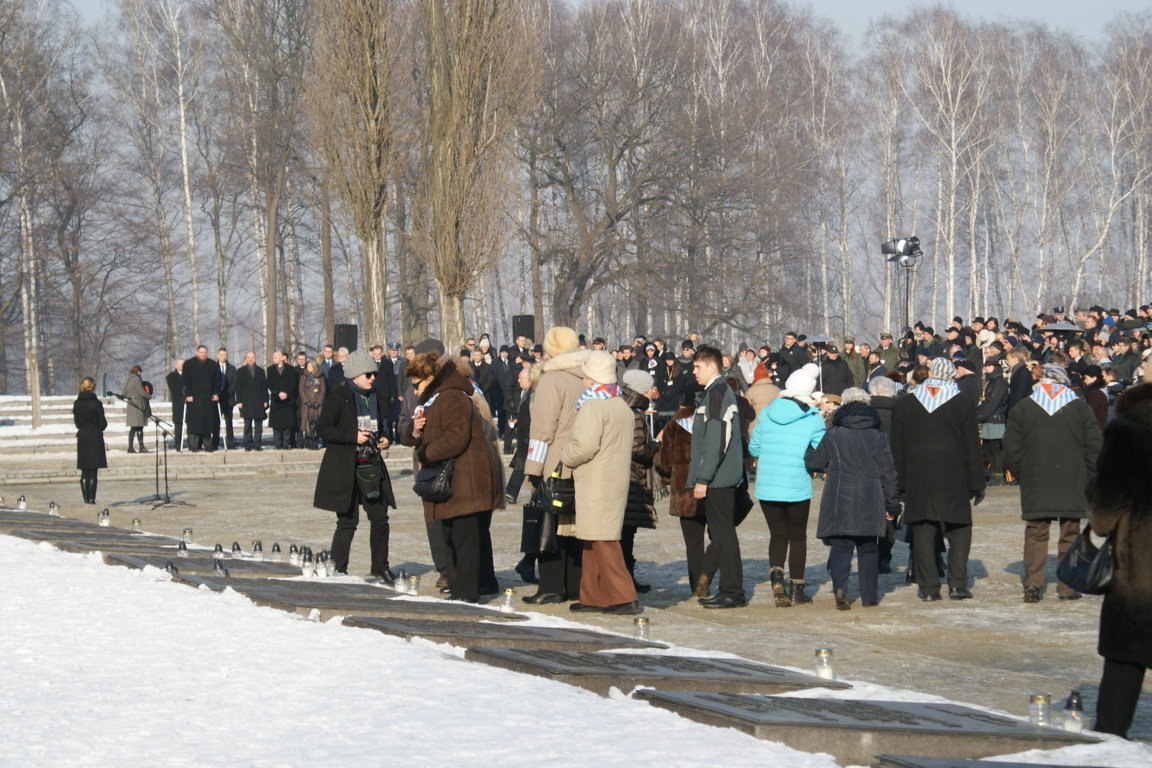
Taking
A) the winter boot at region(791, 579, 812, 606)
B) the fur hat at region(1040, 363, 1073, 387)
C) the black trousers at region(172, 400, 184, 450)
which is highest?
the fur hat at region(1040, 363, 1073, 387)

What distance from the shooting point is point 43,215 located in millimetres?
58531

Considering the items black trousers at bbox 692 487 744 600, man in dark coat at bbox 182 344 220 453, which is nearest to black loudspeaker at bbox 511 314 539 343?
man in dark coat at bbox 182 344 220 453

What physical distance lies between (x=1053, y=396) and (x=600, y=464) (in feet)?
11.9

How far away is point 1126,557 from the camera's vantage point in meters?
6.50

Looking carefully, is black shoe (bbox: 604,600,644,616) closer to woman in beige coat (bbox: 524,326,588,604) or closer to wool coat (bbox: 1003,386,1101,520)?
woman in beige coat (bbox: 524,326,588,604)

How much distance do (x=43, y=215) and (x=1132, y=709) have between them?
186ft

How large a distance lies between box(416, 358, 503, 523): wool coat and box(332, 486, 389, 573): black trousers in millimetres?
1104

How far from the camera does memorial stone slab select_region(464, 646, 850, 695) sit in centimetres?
628

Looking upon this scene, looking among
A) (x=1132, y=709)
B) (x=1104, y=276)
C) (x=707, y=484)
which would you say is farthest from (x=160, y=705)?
(x=1104, y=276)

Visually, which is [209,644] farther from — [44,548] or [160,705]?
[44,548]

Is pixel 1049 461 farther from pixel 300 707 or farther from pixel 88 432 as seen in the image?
pixel 88 432

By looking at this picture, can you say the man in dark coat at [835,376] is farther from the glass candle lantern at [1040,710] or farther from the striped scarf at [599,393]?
Result: the glass candle lantern at [1040,710]

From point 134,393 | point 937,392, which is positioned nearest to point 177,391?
point 134,393

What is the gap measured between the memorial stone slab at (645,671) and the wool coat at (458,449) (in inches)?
139
